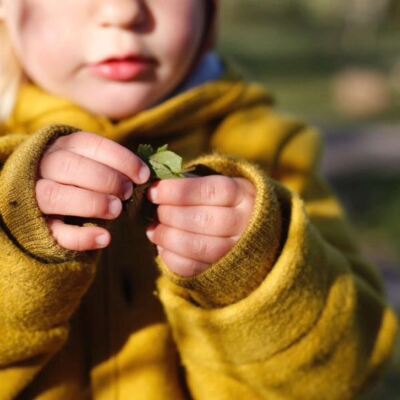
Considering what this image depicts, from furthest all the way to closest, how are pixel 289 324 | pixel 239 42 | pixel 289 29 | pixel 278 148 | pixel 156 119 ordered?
pixel 289 29
pixel 239 42
pixel 278 148
pixel 156 119
pixel 289 324

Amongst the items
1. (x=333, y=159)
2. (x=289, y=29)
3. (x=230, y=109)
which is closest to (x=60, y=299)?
(x=230, y=109)

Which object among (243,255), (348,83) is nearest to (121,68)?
(243,255)

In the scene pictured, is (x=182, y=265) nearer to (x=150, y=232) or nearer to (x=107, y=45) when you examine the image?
(x=150, y=232)

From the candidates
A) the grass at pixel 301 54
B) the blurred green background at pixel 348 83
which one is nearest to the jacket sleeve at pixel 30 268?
the blurred green background at pixel 348 83

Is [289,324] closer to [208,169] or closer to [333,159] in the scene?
[208,169]

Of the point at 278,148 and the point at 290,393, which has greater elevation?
the point at 278,148

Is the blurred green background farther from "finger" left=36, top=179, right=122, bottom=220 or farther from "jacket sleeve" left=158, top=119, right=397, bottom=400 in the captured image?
"finger" left=36, top=179, right=122, bottom=220

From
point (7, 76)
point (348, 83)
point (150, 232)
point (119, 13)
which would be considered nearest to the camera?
point (150, 232)
